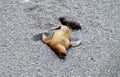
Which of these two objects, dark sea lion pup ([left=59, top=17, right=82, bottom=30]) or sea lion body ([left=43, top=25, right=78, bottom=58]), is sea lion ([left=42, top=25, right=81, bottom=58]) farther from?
dark sea lion pup ([left=59, top=17, right=82, bottom=30])

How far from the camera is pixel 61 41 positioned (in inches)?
143

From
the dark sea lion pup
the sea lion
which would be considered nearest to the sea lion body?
the sea lion

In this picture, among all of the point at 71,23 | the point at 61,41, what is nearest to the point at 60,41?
the point at 61,41

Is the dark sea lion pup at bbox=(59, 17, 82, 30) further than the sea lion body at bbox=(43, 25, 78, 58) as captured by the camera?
Yes

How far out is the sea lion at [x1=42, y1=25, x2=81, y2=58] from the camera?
3548 mm

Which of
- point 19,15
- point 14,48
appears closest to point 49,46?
point 14,48

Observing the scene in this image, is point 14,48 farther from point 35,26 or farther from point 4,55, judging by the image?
point 35,26

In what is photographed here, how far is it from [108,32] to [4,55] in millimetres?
1206

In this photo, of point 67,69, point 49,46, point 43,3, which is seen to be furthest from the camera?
point 43,3

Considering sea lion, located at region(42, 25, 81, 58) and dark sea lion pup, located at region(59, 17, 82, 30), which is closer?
sea lion, located at region(42, 25, 81, 58)

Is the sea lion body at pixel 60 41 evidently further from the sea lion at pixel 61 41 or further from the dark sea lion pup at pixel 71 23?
the dark sea lion pup at pixel 71 23

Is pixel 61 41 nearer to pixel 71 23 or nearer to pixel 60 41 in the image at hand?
pixel 60 41

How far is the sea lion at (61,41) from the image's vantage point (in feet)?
11.6

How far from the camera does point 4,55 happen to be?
3504 mm
